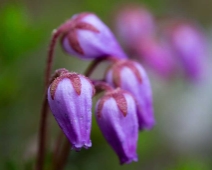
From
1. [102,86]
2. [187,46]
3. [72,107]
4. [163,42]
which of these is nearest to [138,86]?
[102,86]

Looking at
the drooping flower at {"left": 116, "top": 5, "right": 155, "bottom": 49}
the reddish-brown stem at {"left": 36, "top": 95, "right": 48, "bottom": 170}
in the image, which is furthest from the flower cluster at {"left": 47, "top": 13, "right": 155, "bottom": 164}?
the drooping flower at {"left": 116, "top": 5, "right": 155, "bottom": 49}

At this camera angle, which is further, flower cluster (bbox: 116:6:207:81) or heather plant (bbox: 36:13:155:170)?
flower cluster (bbox: 116:6:207:81)

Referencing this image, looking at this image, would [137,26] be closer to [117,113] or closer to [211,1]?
[117,113]

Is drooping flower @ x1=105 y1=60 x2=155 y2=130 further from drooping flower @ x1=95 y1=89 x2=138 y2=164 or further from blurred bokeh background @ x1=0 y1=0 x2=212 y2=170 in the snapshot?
blurred bokeh background @ x1=0 y1=0 x2=212 y2=170

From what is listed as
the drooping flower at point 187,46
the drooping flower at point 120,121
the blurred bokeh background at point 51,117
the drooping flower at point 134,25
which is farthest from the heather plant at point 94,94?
the drooping flower at point 134,25

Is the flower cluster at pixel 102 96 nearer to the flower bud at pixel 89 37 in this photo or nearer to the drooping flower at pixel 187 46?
the flower bud at pixel 89 37

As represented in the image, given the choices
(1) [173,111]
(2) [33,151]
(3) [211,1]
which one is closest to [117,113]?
(2) [33,151]

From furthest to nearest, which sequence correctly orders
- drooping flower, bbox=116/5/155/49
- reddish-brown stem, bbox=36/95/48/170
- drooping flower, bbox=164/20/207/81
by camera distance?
drooping flower, bbox=116/5/155/49 → drooping flower, bbox=164/20/207/81 → reddish-brown stem, bbox=36/95/48/170

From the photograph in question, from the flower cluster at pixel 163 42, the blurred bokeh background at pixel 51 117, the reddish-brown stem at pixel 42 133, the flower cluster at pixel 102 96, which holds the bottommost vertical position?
the blurred bokeh background at pixel 51 117

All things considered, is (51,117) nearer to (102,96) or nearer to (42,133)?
(42,133)
